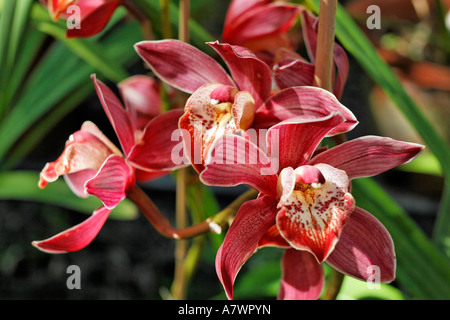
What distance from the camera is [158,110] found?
61 cm

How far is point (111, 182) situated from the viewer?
41 cm

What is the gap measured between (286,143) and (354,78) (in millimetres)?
1214

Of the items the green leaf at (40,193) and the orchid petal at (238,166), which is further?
the green leaf at (40,193)

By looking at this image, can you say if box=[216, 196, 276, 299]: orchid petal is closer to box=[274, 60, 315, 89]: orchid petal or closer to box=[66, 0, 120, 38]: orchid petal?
box=[274, 60, 315, 89]: orchid petal

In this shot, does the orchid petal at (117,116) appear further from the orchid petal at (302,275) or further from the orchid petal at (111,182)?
the orchid petal at (302,275)

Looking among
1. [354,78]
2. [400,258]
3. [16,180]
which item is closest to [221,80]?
[400,258]

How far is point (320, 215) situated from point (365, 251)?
5cm

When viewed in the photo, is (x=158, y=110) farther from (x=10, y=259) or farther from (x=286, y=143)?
(x=10, y=259)

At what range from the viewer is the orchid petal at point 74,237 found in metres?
0.42

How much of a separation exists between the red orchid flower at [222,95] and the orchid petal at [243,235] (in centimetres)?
5

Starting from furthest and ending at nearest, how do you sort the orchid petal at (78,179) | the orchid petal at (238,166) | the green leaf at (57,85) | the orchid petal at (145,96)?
the green leaf at (57,85), the orchid petal at (145,96), the orchid petal at (78,179), the orchid petal at (238,166)

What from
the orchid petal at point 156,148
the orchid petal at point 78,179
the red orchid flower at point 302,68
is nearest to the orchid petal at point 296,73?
the red orchid flower at point 302,68

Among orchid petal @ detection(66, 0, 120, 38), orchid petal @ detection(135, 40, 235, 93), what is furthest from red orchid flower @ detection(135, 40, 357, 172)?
orchid petal @ detection(66, 0, 120, 38)

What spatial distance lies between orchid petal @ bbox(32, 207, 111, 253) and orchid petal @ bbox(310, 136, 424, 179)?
0.20m
